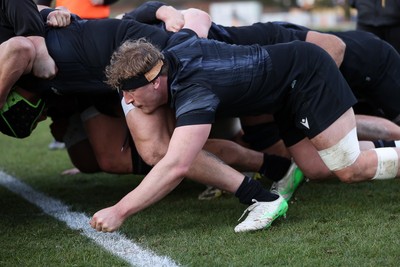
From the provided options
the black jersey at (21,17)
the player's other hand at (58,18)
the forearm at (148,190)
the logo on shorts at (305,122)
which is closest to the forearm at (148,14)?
the player's other hand at (58,18)

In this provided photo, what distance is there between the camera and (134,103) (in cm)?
396

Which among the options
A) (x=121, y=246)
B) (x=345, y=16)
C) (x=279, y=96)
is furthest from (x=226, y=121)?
(x=345, y=16)

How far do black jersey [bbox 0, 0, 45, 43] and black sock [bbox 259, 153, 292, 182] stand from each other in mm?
1680

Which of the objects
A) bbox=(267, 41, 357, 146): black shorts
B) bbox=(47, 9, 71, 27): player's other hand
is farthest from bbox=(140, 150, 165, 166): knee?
bbox=(47, 9, 71, 27): player's other hand

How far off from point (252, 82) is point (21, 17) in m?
1.37

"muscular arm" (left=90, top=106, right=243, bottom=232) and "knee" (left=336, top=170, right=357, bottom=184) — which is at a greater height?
"muscular arm" (left=90, top=106, right=243, bottom=232)

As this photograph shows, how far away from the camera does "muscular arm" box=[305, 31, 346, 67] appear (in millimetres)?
4957

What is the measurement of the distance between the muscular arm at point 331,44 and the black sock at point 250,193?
1231 mm

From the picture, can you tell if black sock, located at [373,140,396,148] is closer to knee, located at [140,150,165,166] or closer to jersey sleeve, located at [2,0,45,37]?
knee, located at [140,150,165,166]

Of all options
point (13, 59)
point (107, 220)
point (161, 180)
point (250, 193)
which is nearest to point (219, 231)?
point (250, 193)

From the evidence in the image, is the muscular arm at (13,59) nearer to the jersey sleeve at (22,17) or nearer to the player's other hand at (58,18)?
the jersey sleeve at (22,17)

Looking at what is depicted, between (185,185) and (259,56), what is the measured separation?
5.93 feet

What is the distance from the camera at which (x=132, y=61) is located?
379 centimetres

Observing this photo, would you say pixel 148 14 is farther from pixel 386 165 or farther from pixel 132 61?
pixel 386 165
